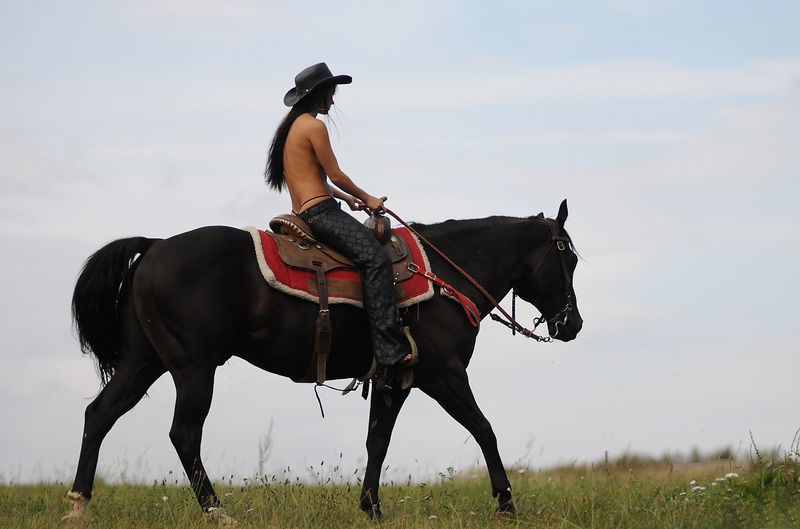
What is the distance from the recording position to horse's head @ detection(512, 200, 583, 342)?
1041 centimetres

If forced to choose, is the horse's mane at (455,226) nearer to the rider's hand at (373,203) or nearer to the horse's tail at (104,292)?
the rider's hand at (373,203)

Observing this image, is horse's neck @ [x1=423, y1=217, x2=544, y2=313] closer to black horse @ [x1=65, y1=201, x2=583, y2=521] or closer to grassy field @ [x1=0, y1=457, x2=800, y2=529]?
black horse @ [x1=65, y1=201, x2=583, y2=521]

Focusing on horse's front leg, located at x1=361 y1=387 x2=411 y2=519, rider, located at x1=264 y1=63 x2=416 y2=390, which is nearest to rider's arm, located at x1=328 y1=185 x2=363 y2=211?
rider, located at x1=264 y1=63 x2=416 y2=390

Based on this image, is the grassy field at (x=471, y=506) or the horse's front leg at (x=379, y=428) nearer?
the grassy field at (x=471, y=506)

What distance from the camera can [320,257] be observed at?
9.27m

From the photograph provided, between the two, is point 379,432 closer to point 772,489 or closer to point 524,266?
point 524,266

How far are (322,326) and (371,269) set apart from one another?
630 mm

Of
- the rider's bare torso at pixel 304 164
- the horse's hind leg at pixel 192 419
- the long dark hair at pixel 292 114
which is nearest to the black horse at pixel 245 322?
the horse's hind leg at pixel 192 419

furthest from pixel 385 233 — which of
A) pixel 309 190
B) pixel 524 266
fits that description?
pixel 524 266

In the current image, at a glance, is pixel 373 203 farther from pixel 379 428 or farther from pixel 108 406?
pixel 108 406

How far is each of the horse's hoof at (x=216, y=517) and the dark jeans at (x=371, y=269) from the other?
178cm

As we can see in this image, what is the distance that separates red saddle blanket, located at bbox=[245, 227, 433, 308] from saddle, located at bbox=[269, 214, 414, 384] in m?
0.03

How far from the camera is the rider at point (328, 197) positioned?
9.12 m

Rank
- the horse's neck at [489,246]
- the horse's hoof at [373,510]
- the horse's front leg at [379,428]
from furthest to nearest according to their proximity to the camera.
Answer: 1. the horse's neck at [489,246]
2. the horse's front leg at [379,428]
3. the horse's hoof at [373,510]
